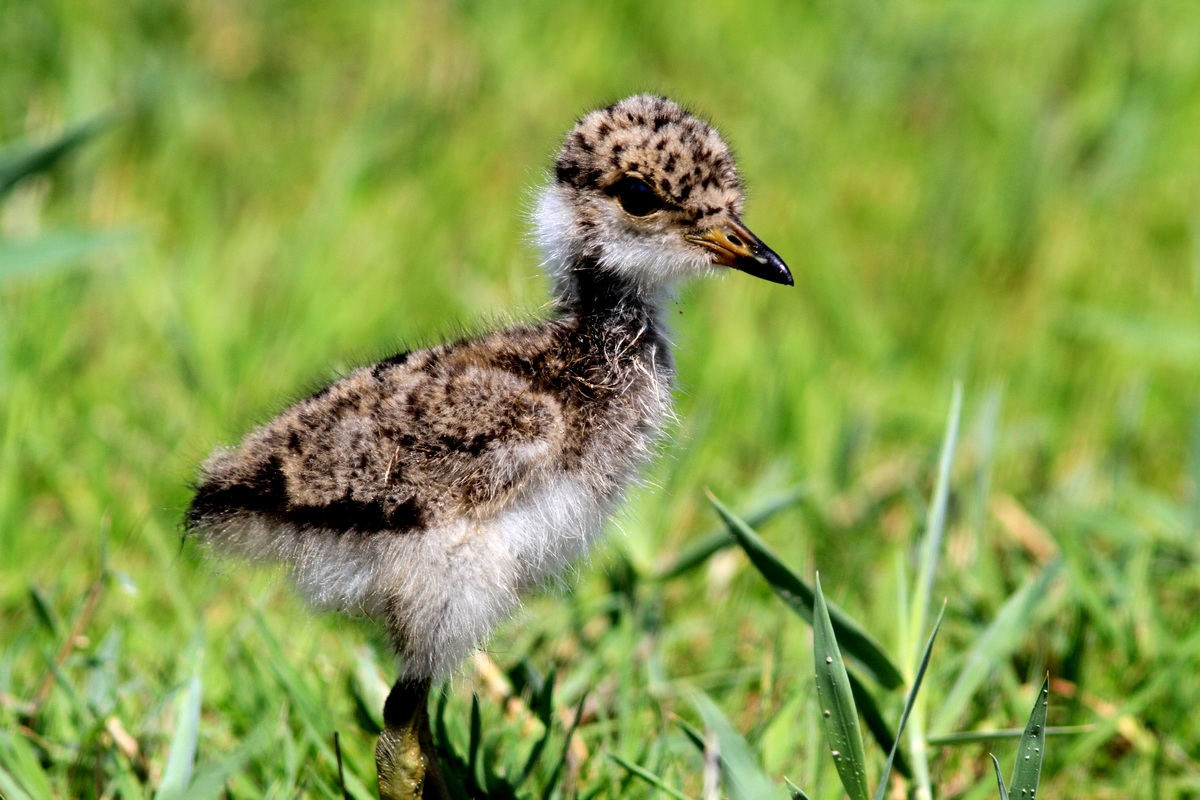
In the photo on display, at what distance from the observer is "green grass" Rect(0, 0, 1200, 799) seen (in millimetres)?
2857

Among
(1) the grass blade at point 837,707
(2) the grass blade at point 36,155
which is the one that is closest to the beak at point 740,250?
(1) the grass blade at point 837,707

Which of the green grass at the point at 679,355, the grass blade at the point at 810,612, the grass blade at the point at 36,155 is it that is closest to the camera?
the grass blade at the point at 810,612

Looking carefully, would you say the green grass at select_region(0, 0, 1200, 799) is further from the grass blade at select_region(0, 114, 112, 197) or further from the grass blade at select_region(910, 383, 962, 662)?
the grass blade at select_region(0, 114, 112, 197)

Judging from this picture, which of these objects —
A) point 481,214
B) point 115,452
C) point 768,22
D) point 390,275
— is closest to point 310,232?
point 390,275

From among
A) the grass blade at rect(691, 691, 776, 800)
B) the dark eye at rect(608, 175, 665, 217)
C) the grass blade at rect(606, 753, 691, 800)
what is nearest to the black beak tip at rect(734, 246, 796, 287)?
the dark eye at rect(608, 175, 665, 217)

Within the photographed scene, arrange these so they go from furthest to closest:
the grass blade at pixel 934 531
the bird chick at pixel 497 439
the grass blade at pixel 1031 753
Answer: the grass blade at pixel 934 531 → the bird chick at pixel 497 439 → the grass blade at pixel 1031 753

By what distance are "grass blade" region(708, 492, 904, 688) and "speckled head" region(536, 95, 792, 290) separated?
470 millimetres

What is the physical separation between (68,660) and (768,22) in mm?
4437

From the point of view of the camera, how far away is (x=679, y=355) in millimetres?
4168

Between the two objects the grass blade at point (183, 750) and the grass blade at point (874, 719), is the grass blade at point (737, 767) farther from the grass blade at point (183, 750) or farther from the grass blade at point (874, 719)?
the grass blade at point (183, 750)

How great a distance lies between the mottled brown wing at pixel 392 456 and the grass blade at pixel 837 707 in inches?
20.1

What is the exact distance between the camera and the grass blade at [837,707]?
7.18ft

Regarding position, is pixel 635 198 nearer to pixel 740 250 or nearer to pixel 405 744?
pixel 740 250

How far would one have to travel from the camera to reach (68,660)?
2777 mm
